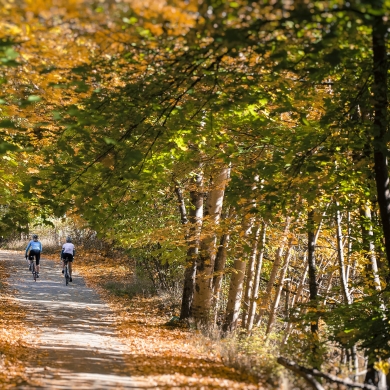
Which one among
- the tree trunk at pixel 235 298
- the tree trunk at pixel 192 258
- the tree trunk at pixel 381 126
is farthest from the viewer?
the tree trunk at pixel 235 298

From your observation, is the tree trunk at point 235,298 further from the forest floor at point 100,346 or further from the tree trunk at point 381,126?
the tree trunk at point 381,126

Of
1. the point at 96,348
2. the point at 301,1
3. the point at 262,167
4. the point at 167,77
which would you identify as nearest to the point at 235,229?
the point at 262,167

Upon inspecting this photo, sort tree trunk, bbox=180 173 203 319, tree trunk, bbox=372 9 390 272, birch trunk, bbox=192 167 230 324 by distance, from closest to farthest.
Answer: tree trunk, bbox=372 9 390 272 < birch trunk, bbox=192 167 230 324 < tree trunk, bbox=180 173 203 319

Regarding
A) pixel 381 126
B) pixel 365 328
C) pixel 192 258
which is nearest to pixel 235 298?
pixel 192 258

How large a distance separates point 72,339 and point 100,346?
84 cm

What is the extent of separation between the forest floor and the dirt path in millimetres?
13

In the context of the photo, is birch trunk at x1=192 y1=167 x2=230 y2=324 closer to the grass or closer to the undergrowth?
the undergrowth

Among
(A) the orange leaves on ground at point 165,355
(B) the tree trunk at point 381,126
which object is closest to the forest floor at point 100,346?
(A) the orange leaves on ground at point 165,355

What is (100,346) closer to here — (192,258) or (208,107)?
(192,258)

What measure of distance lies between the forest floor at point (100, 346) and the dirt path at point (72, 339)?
1 cm

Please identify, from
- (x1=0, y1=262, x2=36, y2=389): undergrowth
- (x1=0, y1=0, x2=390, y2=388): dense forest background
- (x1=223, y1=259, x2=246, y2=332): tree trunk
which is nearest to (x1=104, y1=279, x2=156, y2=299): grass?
(x1=0, y1=262, x2=36, y2=389): undergrowth

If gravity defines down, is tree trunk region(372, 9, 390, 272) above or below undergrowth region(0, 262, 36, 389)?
above

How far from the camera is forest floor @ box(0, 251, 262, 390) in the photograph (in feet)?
20.5

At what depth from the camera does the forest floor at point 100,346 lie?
20.5ft
